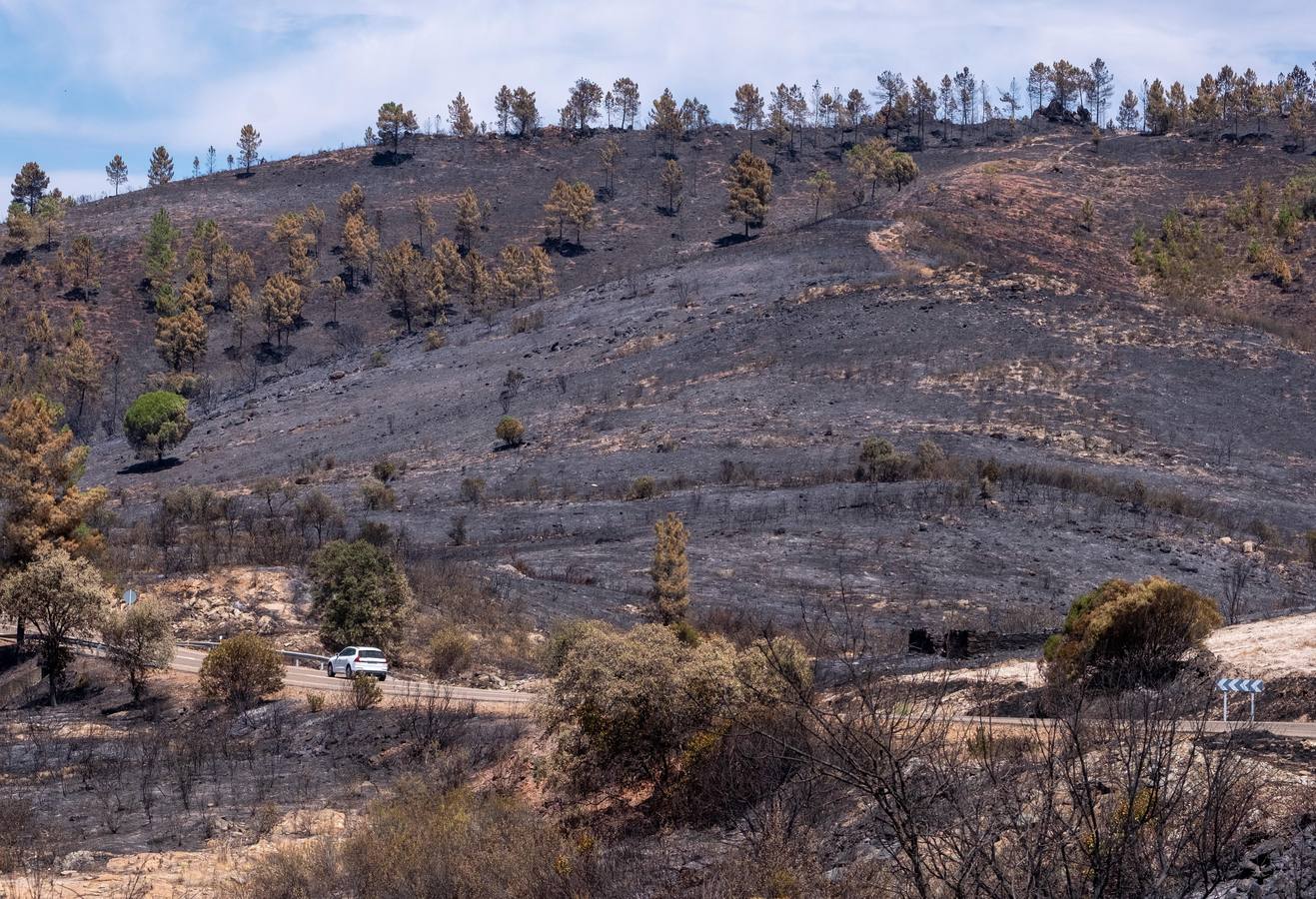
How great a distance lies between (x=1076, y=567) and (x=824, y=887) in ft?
135

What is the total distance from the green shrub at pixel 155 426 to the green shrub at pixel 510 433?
27269 millimetres

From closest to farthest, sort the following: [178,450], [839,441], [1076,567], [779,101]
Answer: [1076,567] < [839,441] < [178,450] < [779,101]

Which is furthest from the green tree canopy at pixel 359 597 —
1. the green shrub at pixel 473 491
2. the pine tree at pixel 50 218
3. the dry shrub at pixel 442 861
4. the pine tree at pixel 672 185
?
the pine tree at pixel 50 218

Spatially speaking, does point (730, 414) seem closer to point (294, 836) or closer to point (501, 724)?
point (501, 724)

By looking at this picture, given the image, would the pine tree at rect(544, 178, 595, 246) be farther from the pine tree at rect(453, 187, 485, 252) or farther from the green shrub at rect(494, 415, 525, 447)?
the green shrub at rect(494, 415, 525, 447)

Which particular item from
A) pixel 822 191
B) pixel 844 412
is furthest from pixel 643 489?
pixel 822 191

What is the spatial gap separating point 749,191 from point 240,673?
107m

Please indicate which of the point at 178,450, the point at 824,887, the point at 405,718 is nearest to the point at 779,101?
the point at 178,450

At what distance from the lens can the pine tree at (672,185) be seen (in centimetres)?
14962

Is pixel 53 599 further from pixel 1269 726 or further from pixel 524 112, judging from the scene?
pixel 524 112

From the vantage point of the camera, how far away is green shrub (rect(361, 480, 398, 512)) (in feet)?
218

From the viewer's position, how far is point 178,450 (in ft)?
296

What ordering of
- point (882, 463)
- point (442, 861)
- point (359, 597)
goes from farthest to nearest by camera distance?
point (882, 463) < point (359, 597) < point (442, 861)

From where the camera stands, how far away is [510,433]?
7644cm
